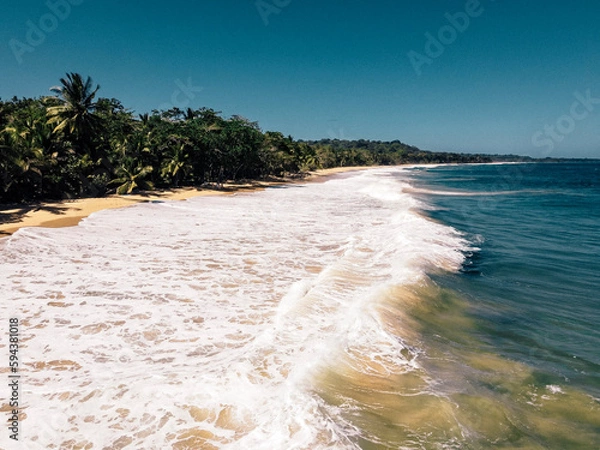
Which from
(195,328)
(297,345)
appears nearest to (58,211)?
(195,328)

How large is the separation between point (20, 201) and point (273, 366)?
2448 centimetres

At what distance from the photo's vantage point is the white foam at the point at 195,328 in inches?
181

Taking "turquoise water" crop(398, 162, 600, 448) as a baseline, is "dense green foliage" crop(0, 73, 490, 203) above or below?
above

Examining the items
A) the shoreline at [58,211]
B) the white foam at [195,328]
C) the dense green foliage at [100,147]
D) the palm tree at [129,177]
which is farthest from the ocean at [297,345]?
the palm tree at [129,177]

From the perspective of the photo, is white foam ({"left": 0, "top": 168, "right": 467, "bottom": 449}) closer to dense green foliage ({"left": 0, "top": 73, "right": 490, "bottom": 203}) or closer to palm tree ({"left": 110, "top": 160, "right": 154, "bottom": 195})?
dense green foliage ({"left": 0, "top": 73, "right": 490, "bottom": 203})

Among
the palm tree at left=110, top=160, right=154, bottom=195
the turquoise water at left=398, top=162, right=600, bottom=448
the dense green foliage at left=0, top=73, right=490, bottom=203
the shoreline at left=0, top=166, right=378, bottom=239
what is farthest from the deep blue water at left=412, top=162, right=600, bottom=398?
the palm tree at left=110, top=160, right=154, bottom=195

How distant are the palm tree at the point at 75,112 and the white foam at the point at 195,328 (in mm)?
14494

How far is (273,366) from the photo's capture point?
229 inches

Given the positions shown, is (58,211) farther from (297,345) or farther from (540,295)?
(540,295)

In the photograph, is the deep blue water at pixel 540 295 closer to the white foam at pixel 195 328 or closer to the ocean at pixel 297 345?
the ocean at pixel 297 345

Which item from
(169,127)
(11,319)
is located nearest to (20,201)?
(169,127)

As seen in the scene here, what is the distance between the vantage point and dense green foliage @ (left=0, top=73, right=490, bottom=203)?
22266 mm

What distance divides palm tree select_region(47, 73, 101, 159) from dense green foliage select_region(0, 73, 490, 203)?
6 cm

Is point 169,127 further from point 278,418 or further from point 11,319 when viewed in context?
point 278,418
